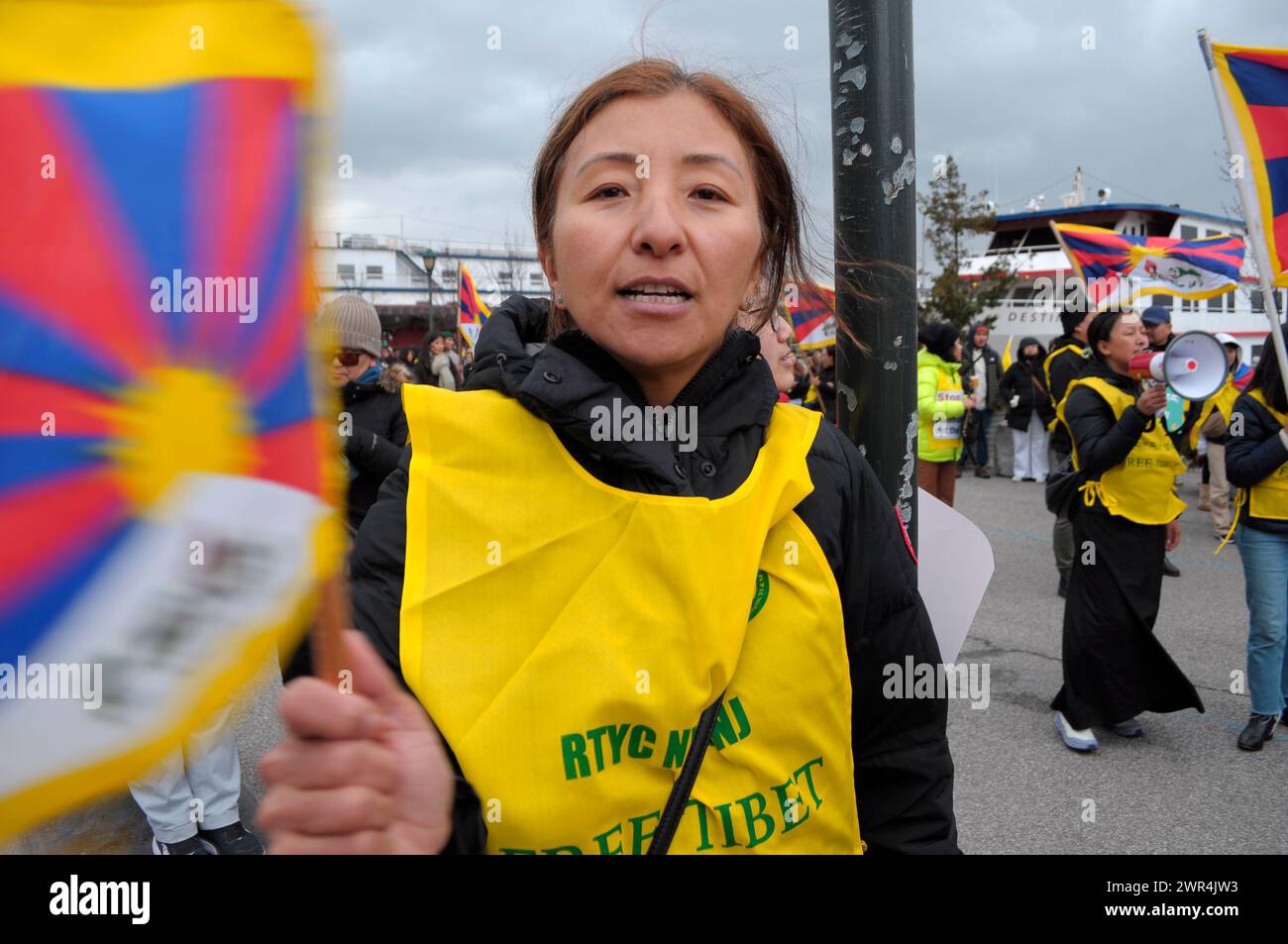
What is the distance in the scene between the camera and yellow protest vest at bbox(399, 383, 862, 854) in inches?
44.2

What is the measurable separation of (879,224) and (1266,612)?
3.64 m

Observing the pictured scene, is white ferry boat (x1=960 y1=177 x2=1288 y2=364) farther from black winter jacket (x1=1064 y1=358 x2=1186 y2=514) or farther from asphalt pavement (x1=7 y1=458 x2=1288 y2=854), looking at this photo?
black winter jacket (x1=1064 y1=358 x2=1186 y2=514)

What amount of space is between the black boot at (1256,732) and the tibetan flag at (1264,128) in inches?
81.7

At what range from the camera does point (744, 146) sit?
4.82ft

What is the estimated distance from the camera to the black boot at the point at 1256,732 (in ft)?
14.5

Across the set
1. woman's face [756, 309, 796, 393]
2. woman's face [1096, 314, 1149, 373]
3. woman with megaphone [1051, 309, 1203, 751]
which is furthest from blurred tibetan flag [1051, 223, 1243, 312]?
woman's face [756, 309, 796, 393]

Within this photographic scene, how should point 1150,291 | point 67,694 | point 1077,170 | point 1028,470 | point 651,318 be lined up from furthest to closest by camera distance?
point 1077,170
point 1028,470
point 1150,291
point 651,318
point 67,694

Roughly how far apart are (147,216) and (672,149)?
2.46ft

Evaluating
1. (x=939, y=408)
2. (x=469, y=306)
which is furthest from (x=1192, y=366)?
(x=469, y=306)

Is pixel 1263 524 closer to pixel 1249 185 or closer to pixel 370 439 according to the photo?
pixel 1249 185

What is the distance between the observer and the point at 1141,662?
445 centimetres

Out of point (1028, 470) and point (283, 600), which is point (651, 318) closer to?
point (283, 600)

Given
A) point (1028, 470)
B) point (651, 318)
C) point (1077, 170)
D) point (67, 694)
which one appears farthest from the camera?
point (1077, 170)
